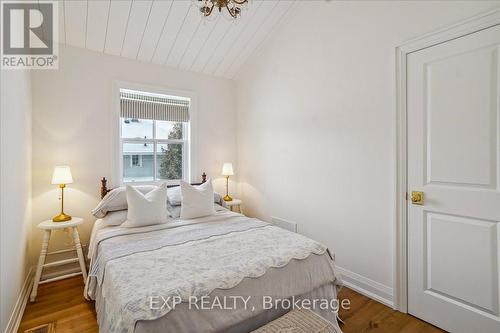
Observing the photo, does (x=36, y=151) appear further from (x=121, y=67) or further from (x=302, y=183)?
(x=302, y=183)

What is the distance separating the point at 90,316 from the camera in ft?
6.91

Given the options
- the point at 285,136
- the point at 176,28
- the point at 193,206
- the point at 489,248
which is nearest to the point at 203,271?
the point at 193,206

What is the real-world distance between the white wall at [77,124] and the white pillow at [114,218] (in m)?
0.61

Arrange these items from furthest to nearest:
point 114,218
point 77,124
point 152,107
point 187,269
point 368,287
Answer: point 152,107
point 77,124
point 114,218
point 368,287
point 187,269

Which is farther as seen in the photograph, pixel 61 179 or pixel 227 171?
pixel 227 171

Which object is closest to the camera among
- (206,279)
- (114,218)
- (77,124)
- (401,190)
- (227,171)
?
(206,279)

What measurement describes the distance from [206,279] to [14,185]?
5.79 ft

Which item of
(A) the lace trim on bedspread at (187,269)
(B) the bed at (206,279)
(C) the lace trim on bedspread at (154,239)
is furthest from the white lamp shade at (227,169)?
(A) the lace trim on bedspread at (187,269)

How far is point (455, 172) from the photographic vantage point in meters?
1.88

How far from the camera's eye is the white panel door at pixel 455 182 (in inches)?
67.6

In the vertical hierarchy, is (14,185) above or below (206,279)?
above

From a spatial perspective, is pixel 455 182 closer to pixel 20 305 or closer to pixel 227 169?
pixel 227 169

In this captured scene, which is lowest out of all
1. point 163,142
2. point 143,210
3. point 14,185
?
point 143,210

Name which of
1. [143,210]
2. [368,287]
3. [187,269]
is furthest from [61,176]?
[368,287]
